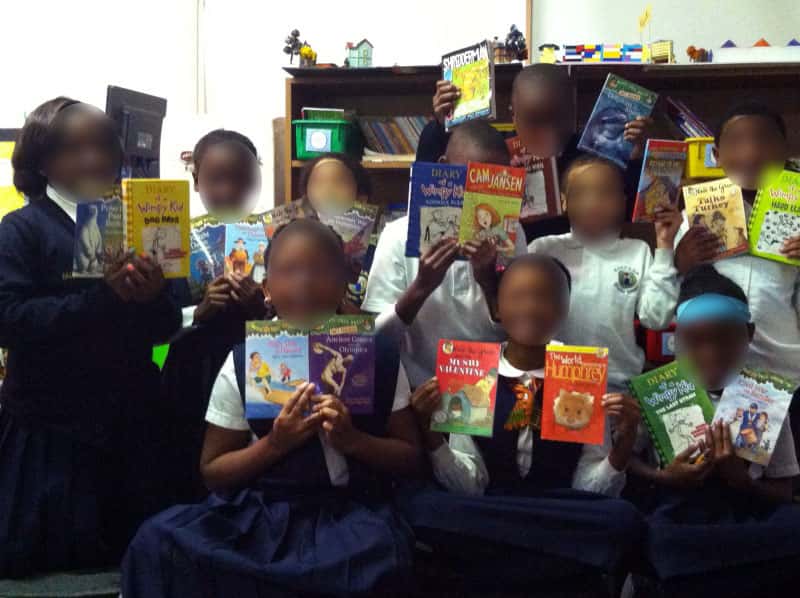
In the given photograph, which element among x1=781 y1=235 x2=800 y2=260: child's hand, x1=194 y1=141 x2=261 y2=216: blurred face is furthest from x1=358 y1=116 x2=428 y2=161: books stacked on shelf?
x1=781 y1=235 x2=800 y2=260: child's hand

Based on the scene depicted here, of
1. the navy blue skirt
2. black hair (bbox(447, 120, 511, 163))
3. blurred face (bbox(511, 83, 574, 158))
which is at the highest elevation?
blurred face (bbox(511, 83, 574, 158))

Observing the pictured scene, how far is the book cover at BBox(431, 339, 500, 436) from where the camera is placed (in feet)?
6.14

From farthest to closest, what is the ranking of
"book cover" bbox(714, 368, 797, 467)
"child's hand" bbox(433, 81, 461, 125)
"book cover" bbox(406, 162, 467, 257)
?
"child's hand" bbox(433, 81, 461, 125)
"book cover" bbox(406, 162, 467, 257)
"book cover" bbox(714, 368, 797, 467)

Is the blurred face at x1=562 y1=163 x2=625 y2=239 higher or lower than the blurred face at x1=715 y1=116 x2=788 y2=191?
above

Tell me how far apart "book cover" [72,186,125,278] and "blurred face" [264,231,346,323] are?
416 millimetres

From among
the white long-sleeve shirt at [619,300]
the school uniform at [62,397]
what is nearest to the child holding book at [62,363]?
the school uniform at [62,397]

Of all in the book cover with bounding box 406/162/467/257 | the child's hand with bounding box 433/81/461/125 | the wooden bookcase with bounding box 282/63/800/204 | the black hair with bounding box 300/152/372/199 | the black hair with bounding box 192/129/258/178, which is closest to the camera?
the book cover with bounding box 406/162/467/257

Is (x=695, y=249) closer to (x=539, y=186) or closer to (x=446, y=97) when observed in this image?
(x=539, y=186)

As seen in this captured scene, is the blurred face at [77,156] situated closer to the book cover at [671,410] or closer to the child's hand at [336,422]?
the child's hand at [336,422]

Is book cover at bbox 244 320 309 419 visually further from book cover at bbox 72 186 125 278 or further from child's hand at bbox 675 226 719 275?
child's hand at bbox 675 226 719 275

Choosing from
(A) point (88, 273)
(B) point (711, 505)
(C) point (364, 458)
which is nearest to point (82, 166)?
(A) point (88, 273)

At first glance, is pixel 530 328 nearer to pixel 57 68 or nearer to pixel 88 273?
pixel 88 273

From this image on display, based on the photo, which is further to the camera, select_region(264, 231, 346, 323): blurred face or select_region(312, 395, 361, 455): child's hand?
select_region(264, 231, 346, 323): blurred face

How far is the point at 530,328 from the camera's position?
2.03 metres
